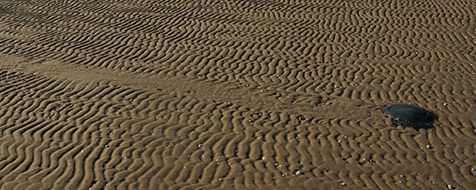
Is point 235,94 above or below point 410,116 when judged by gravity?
above

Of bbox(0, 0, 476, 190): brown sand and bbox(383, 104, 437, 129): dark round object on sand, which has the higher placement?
bbox(0, 0, 476, 190): brown sand

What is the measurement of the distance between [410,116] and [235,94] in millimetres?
3560

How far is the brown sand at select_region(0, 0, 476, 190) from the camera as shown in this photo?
368 inches

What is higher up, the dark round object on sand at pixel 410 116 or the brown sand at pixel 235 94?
the brown sand at pixel 235 94

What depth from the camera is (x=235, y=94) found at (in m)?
12.4

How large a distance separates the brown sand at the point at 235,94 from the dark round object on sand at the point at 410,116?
0.21 metres

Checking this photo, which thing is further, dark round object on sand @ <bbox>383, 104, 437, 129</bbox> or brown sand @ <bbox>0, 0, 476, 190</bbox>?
dark round object on sand @ <bbox>383, 104, 437, 129</bbox>

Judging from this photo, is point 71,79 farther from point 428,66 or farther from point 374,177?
point 428,66

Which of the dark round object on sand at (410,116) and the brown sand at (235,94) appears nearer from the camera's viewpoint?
the brown sand at (235,94)

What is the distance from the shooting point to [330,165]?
31.0 feet

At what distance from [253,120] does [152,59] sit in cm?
466

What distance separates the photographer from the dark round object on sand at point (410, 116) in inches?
429

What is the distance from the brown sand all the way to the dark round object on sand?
214 millimetres

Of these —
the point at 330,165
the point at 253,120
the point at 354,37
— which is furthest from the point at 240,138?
the point at 354,37
